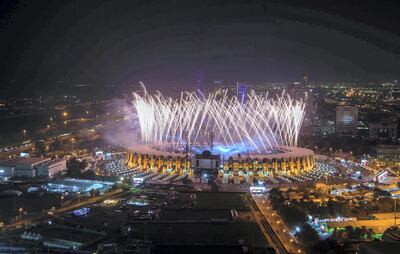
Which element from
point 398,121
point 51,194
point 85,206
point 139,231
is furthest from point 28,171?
point 398,121

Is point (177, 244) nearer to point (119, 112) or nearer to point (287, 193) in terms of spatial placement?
point (287, 193)

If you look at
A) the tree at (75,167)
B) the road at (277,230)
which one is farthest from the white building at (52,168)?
the road at (277,230)

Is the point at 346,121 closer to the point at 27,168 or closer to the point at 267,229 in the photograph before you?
the point at 27,168

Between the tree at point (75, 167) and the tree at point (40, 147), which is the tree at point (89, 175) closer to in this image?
the tree at point (75, 167)

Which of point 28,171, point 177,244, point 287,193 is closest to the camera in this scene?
point 177,244

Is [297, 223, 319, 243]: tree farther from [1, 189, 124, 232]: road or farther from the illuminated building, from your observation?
the illuminated building

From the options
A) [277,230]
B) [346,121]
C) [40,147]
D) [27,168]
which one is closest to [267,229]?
[277,230]
